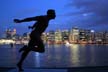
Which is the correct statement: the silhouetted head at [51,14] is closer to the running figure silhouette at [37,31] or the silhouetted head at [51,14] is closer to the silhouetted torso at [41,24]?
the running figure silhouette at [37,31]

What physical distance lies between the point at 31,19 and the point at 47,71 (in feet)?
5.37

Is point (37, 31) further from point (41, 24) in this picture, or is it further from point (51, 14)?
point (51, 14)

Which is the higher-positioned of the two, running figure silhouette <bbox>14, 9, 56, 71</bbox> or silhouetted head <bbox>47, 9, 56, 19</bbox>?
silhouetted head <bbox>47, 9, 56, 19</bbox>

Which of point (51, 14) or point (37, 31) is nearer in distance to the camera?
point (37, 31)

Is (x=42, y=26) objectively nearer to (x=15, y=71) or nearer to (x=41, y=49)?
(x=41, y=49)

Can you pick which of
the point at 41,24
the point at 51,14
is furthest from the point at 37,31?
the point at 51,14

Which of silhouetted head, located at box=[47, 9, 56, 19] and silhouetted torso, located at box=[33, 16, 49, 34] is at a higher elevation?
silhouetted head, located at box=[47, 9, 56, 19]

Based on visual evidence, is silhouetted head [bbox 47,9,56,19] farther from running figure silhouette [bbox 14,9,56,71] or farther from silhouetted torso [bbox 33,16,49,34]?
silhouetted torso [bbox 33,16,49,34]

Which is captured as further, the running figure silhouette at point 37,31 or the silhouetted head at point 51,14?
the silhouetted head at point 51,14

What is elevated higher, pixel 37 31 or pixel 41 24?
pixel 41 24

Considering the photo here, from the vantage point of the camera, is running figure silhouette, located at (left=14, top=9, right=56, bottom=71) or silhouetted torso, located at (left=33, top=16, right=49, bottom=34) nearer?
running figure silhouette, located at (left=14, top=9, right=56, bottom=71)

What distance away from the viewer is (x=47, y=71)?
11188mm

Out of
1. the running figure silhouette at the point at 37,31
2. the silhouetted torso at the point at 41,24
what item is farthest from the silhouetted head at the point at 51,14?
the silhouetted torso at the point at 41,24

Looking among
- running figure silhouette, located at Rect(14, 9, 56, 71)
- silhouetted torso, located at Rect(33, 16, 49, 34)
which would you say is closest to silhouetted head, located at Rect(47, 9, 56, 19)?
running figure silhouette, located at Rect(14, 9, 56, 71)
